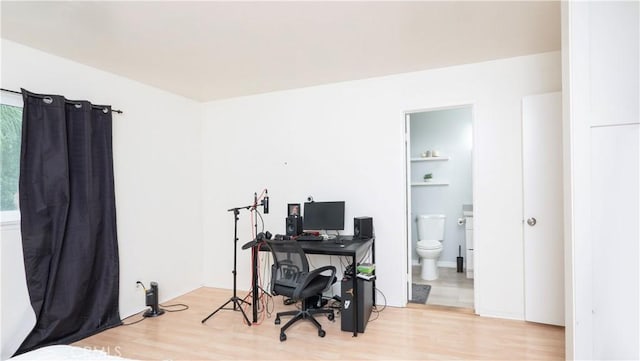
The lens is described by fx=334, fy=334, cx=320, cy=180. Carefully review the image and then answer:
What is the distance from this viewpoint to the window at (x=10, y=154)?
8.34ft

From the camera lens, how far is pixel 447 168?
5113 millimetres

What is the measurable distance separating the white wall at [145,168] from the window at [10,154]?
122 mm

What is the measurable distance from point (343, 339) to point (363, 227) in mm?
1080

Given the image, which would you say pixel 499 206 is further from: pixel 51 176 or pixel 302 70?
pixel 51 176

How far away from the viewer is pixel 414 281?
450cm

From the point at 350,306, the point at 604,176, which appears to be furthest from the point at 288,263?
the point at 604,176

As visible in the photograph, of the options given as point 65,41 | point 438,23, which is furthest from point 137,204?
point 438,23

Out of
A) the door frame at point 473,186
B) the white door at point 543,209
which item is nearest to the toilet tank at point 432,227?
the door frame at point 473,186

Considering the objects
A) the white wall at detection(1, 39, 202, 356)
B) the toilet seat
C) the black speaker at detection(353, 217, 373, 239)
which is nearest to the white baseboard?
the toilet seat

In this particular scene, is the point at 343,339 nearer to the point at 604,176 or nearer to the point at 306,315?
the point at 306,315

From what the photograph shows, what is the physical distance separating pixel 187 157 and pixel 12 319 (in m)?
2.24

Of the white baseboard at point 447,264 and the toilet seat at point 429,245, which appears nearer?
the toilet seat at point 429,245

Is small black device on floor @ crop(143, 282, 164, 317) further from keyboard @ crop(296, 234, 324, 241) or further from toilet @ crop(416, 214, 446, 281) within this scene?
toilet @ crop(416, 214, 446, 281)

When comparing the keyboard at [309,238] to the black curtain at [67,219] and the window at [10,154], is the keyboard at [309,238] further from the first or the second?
the window at [10,154]
